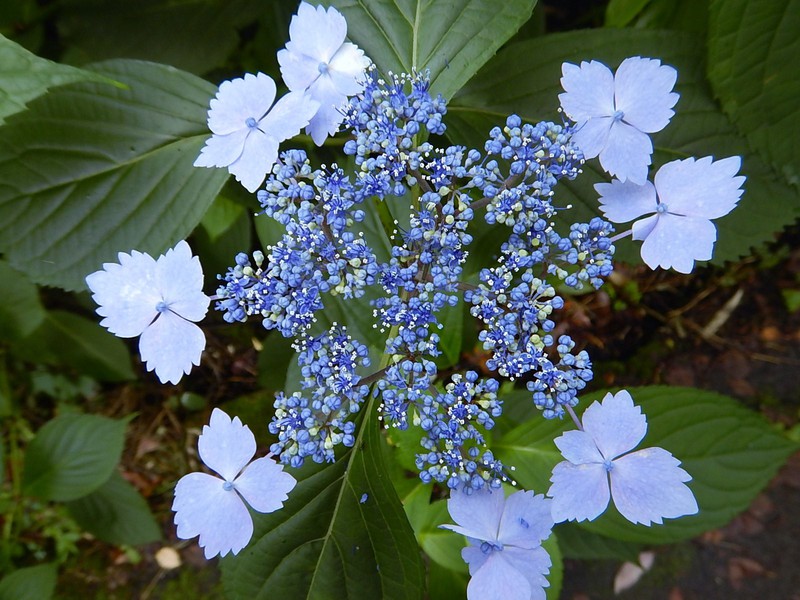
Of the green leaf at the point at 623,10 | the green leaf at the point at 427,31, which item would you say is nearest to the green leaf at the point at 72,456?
the green leaf at the point at 427,31

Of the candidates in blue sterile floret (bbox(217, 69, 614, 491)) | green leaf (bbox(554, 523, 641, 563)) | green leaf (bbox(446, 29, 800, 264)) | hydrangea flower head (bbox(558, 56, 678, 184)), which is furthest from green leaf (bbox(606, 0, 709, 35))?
green leaf (bbox(554, 523, 641, 563))

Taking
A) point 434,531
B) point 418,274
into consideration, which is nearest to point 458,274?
point 418,274

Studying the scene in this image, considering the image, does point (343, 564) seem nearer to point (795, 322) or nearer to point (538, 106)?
point (538, 106)

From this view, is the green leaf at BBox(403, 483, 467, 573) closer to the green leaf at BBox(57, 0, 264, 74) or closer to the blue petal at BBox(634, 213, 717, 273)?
the blue petal at BBox(634, 213, 717, 273)

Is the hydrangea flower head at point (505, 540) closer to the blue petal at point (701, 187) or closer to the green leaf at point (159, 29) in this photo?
the blue petal at point (701, 187)

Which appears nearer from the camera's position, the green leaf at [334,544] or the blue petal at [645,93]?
the blue petal at [645,93]

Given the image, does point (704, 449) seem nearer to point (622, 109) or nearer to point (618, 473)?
point (618, 473)
